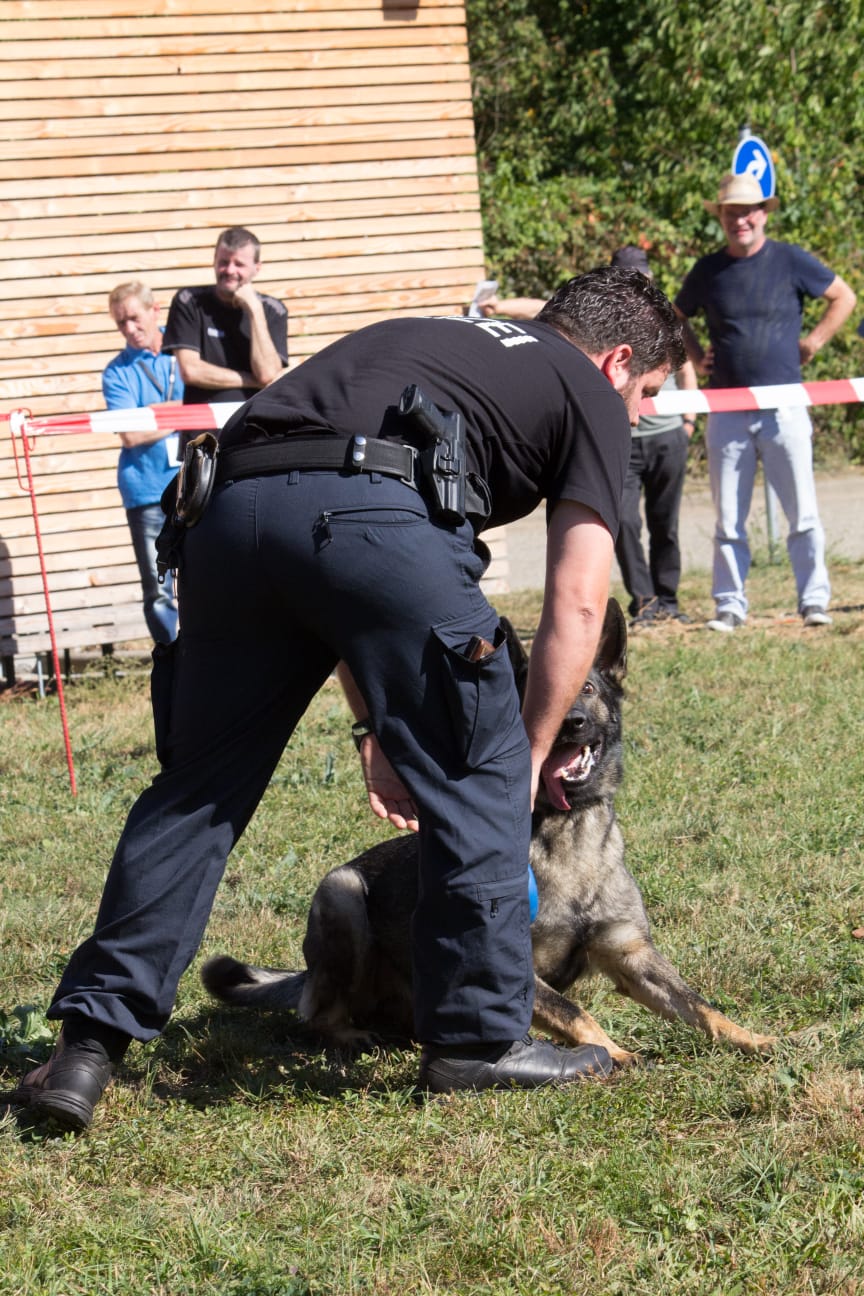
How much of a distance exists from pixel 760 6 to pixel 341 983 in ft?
56.8

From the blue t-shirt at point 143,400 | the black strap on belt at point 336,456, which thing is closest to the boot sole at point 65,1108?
the black strap on belt at point 336,456

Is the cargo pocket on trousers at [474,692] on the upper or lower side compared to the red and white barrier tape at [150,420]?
lower

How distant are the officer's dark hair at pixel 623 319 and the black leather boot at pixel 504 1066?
155 cm

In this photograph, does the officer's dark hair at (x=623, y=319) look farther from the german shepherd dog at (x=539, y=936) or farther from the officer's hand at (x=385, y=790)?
the officer's hand at (x=385, y=790)

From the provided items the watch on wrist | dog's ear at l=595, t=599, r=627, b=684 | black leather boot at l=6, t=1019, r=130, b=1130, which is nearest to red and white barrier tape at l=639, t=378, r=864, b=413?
dog's ear at l=595, t=599, r=627, b=684

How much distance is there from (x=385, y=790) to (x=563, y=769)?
2.49ft

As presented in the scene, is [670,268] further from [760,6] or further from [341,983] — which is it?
[341,983]

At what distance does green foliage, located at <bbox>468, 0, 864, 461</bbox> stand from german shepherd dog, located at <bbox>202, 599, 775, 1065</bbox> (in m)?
13.6

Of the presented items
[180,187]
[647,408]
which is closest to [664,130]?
[180,187]

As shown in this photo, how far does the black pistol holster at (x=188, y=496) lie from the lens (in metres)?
3.06

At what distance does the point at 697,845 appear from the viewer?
501cm

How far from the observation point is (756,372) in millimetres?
8820

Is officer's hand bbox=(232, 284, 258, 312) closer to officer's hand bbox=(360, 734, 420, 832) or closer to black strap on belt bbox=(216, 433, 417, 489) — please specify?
officer's hand bbox=(360, 734, 420, 832)

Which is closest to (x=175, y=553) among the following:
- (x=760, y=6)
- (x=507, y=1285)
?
(x=507, y=1285)
